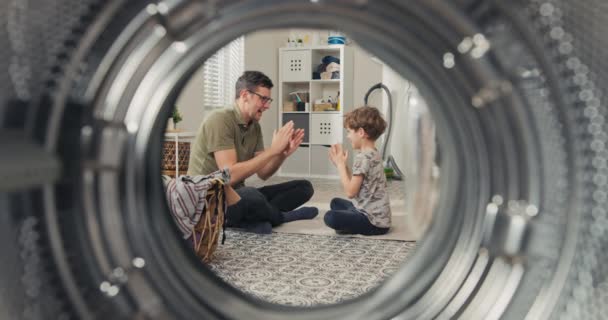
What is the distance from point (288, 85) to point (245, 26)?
476 centimetres

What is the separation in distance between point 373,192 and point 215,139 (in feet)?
2.27

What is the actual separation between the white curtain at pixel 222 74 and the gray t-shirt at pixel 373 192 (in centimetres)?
211

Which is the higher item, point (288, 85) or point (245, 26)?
point (288, 85)

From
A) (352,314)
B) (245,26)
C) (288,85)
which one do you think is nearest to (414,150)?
(352,314)

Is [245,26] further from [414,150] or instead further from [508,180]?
[414,150]

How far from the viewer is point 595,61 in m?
0.43

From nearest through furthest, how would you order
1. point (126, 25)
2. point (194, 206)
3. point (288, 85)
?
point (126, 25)
point (194, 206)
point (288, 85)

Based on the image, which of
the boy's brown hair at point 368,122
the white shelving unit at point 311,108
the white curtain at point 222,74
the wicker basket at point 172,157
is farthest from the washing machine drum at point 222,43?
the white shelving unit at point 311,108

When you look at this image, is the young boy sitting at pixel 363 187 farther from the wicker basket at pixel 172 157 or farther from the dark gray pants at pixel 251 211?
the wicker basket at pixel 172 157

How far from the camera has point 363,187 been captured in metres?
2.36

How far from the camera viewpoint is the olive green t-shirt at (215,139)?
2.24m

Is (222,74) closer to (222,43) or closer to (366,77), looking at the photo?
(366,77)

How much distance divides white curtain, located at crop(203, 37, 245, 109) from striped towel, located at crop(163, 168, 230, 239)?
2.56 metres

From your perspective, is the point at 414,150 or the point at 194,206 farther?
the point at 194,206
